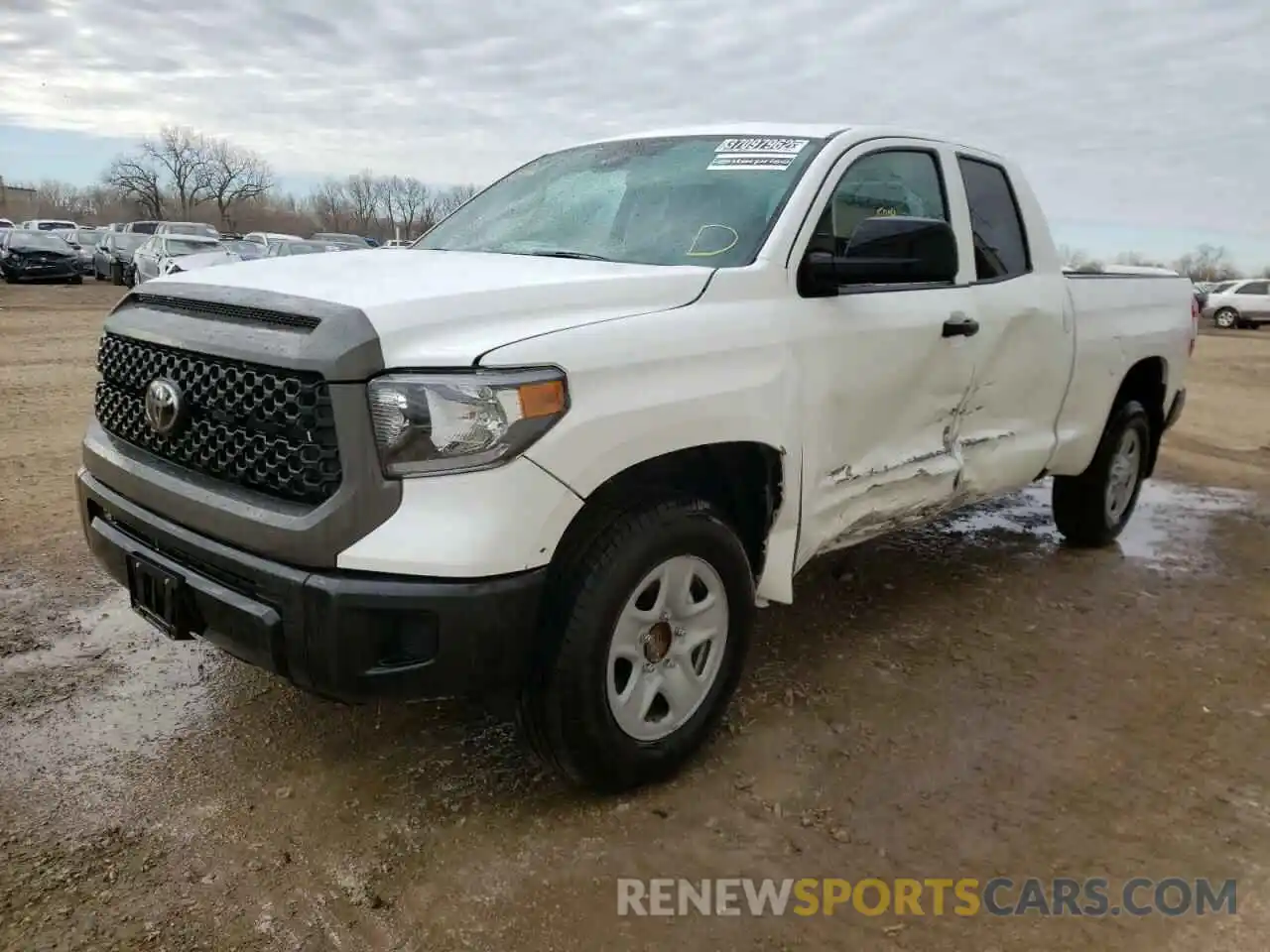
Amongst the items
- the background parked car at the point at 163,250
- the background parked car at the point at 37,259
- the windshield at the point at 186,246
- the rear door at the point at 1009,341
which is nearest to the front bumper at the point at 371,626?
the rear door at the point at 1009,341

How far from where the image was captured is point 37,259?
2645 centimetres

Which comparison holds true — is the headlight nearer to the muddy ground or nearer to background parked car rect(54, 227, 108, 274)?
the muddy ground

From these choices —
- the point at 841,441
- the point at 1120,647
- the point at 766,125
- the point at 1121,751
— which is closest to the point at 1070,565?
the point at 1120,647

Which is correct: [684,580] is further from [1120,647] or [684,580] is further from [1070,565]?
[1070,565]

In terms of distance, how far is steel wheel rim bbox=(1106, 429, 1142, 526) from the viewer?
5.44m

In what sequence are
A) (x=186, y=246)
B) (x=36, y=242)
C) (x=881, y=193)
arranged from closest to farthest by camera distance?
(x=881, y=193)
(x=186, y=246)
(x=36, y=242)

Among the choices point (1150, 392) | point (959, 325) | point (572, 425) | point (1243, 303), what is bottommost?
point (1243, 303)

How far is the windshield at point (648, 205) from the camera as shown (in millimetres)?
3271

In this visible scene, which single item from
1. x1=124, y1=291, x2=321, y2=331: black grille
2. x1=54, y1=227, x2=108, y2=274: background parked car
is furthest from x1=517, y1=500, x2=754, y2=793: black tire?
x1=54, y1=227, x2=108, y2=274: background parked car

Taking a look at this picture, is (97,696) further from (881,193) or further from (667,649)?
(881,193)

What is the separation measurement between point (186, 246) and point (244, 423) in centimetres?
2299

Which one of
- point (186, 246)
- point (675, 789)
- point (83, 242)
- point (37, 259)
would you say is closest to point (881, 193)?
point (675, 789)

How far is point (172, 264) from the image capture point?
20156 millimetres

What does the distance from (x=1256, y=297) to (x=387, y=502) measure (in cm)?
3573
